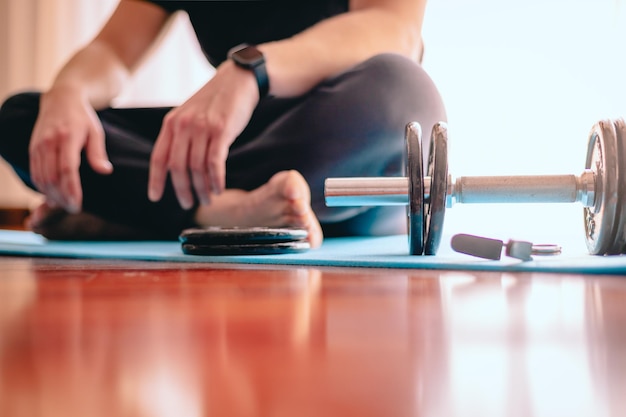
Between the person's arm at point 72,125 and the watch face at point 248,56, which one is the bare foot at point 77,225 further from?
the watch face at point 248,56

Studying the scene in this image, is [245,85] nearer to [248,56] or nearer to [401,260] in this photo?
[248,56]

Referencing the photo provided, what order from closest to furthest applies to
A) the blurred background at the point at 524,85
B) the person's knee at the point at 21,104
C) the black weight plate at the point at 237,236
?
the black weight plate at the point at 237,236 → the person's knee at the point at 21,104 → the blurred background at the point at 524,85

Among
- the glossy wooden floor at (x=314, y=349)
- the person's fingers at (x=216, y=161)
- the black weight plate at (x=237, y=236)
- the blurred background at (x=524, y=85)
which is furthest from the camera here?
the blurred background at (x=524, y=85)

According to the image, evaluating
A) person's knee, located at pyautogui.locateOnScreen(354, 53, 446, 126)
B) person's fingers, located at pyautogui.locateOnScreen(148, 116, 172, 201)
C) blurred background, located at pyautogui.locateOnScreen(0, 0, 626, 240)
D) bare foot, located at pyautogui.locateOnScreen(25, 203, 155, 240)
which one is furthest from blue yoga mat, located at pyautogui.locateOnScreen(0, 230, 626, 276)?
blurred background, located at pyautogui.locateOnScreen(0, 0, 626, 240)

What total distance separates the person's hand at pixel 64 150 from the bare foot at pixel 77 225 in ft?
0.34

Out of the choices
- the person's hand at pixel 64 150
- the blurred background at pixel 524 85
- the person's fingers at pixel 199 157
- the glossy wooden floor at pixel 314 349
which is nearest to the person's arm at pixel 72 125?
the person's hand at pixel 64 150

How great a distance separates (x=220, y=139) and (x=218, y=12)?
2.72 feet

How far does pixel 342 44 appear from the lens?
4.00 ft

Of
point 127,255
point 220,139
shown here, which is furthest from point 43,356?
point 220,139

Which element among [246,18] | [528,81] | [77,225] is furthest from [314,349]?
[528,81]

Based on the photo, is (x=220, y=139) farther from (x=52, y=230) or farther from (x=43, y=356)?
(x=43, y=356)

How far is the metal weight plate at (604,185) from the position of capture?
0.69 metres

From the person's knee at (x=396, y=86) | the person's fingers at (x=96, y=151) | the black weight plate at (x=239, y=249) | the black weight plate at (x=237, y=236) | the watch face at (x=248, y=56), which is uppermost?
the watch face at (x=248, y=56)

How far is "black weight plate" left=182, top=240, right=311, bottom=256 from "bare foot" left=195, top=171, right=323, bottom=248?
11 cm
